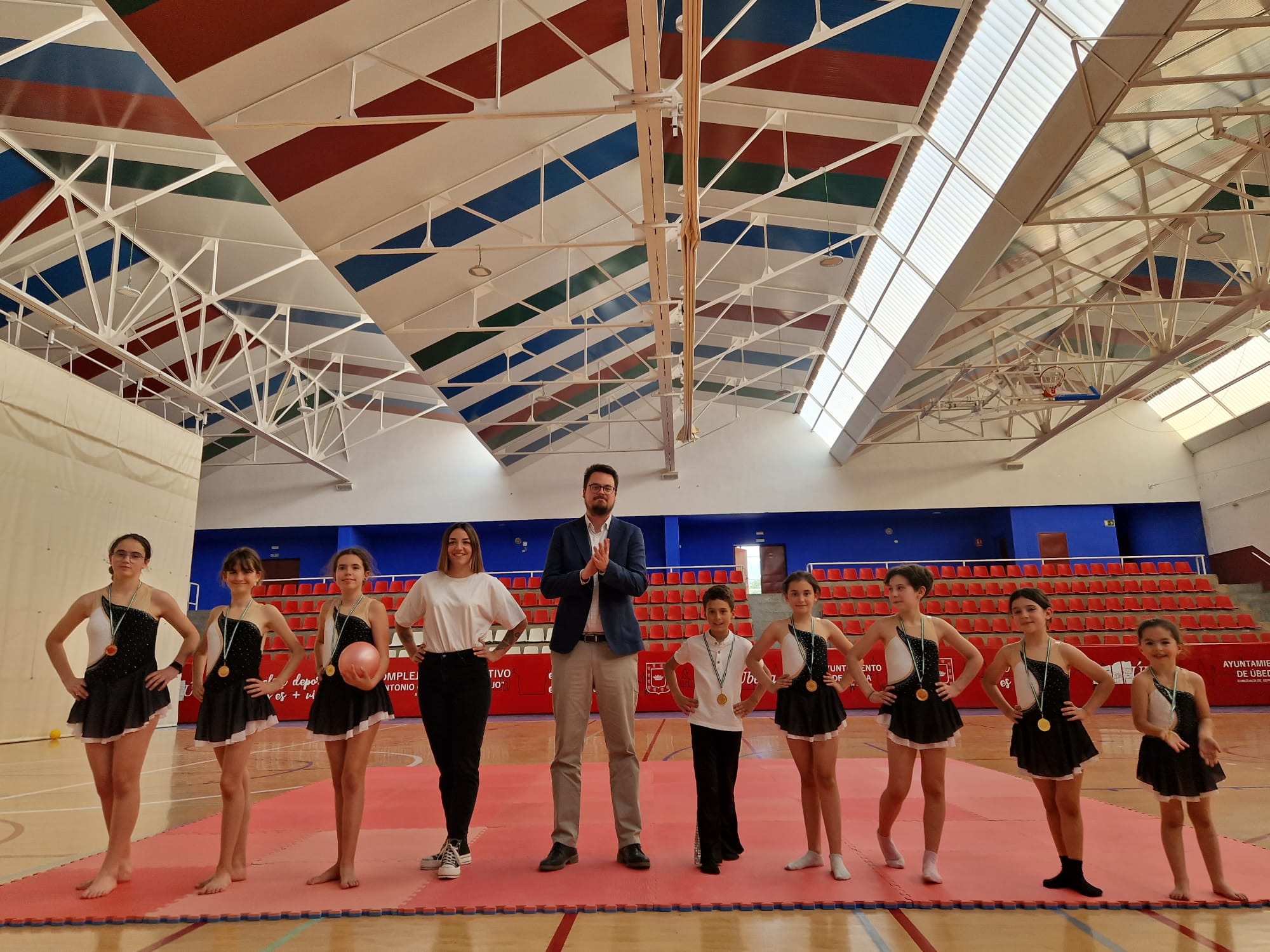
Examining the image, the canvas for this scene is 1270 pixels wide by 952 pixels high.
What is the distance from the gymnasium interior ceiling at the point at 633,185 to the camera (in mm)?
7531

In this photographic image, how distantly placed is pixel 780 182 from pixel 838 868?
10678mm

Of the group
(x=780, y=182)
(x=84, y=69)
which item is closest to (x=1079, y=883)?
(x=780, y=182)

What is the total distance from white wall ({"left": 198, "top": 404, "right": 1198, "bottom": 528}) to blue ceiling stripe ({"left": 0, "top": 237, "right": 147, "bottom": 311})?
8826 millimetres

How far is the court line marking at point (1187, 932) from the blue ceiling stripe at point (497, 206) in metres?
9.87

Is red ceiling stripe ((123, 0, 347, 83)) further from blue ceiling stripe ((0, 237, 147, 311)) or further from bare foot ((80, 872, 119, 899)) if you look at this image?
blue ceiling stripe ((0, 237, 147, 311))

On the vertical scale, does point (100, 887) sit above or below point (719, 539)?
below

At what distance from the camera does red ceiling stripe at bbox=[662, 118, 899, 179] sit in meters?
11.0

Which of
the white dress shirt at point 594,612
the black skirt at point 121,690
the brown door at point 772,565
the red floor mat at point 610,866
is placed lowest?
the red floor mat at point 610,866

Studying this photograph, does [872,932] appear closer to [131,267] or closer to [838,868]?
[838,868]

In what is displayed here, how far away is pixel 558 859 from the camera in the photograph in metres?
3.88

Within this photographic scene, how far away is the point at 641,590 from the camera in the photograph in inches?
160

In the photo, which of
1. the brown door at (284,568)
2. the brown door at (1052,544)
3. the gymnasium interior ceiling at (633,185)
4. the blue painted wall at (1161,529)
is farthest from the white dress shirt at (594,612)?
Result: the blue painted wall at (1161,529)

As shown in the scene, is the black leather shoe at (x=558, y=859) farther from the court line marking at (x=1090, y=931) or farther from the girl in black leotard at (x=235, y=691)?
the court line marking at (x=1090, y=931)

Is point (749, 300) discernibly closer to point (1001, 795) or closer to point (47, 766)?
point (1001, 795)
